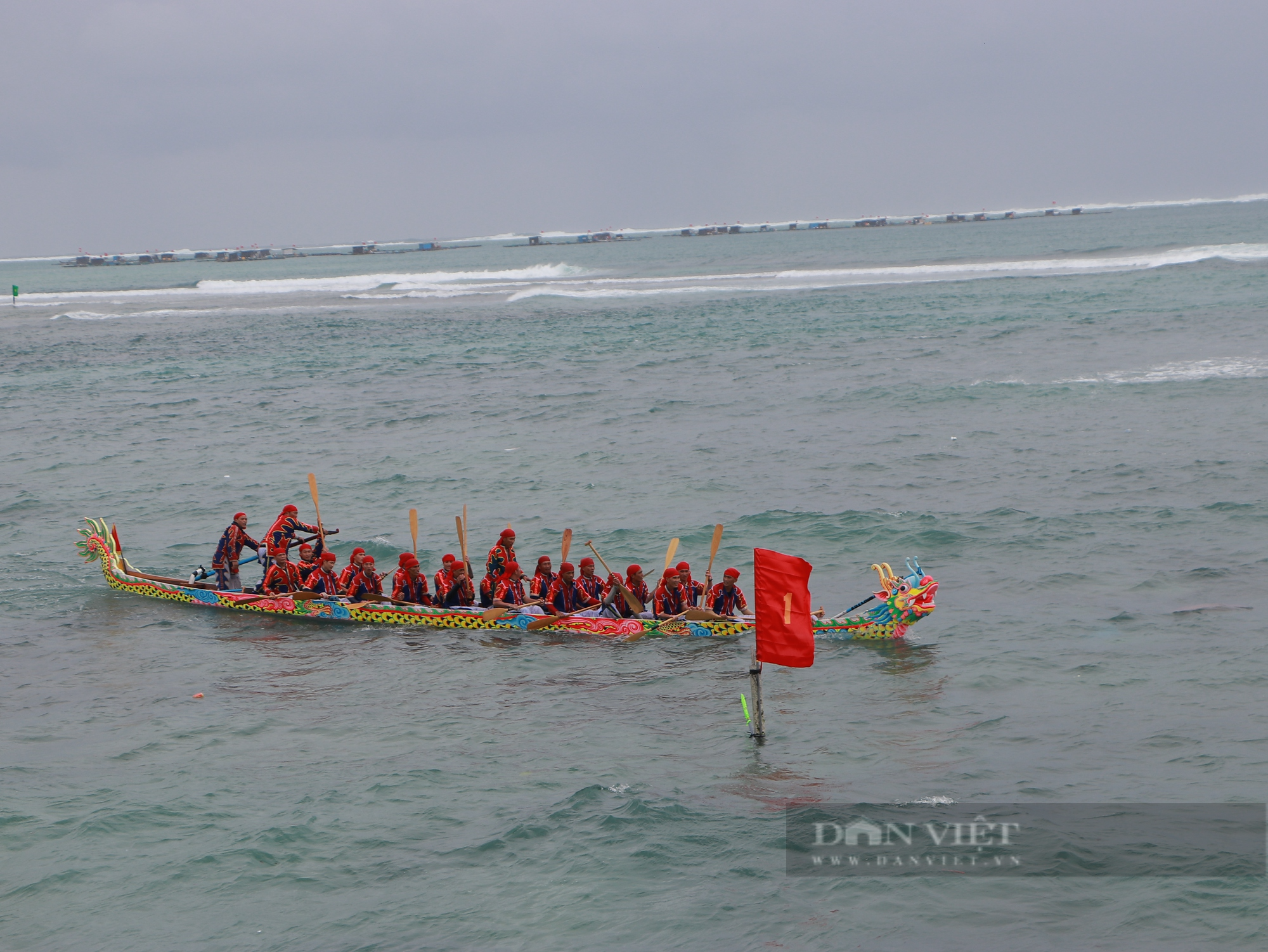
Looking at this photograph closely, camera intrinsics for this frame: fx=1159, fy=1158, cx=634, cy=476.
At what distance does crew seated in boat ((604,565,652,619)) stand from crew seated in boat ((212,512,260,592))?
7179 millimetres

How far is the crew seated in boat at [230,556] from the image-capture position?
829 inches

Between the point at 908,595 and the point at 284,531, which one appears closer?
the point at 908,595

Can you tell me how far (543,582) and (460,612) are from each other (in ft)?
4.74

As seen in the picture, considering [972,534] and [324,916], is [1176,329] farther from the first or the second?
[324,916]

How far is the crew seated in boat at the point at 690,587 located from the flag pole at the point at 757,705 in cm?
419

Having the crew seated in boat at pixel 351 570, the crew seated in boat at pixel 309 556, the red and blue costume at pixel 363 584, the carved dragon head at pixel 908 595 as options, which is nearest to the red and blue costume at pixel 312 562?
the crew seated in boat at pixel 309 556

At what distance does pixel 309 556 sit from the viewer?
2094 centimetres

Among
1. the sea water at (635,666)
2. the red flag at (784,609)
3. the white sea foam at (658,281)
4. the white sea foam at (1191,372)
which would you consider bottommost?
the sea water at (635,666)

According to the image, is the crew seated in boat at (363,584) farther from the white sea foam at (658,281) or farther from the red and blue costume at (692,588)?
the white sea foam at (658,281)

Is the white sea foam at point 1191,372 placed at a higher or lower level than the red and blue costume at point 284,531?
higher

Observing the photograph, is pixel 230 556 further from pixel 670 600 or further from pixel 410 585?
pixel 670 600

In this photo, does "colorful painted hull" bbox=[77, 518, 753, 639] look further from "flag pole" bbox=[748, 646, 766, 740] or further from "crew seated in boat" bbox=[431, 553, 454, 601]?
"flag pole" bbox=[748, 646, 766, 740]

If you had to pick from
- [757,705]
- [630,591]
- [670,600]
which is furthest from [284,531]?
[757,705]

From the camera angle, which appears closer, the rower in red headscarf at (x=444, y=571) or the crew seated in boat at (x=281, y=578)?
the rower in red headscarf at (x=444, y=571)
